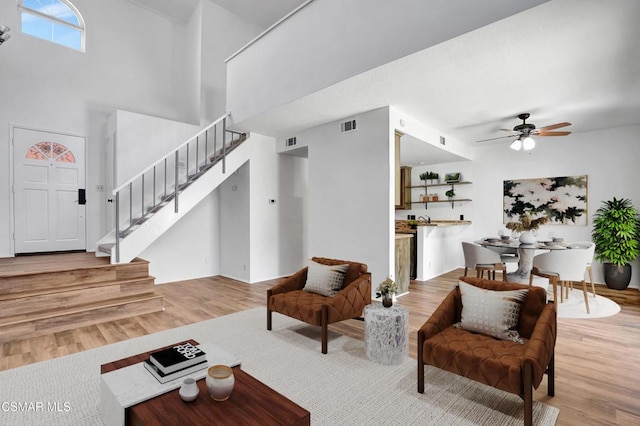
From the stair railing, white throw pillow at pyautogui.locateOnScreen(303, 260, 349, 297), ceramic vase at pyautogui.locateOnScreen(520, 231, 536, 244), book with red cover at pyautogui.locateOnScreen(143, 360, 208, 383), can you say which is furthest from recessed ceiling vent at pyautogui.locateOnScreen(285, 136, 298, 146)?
book with red cover at pyautogui.locateOnScreen(143, 360, 208, 383)

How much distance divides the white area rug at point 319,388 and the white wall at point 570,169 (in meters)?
5.44

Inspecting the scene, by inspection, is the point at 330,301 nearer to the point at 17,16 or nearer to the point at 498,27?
the point at 498,27

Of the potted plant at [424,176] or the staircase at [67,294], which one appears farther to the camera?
the potted plant at [424,176]

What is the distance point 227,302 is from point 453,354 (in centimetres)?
359

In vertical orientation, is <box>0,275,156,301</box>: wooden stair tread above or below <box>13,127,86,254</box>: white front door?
below

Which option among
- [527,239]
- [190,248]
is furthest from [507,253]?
[190,248]

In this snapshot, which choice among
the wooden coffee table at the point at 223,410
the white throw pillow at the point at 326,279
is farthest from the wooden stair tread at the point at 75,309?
the wooden coffee table at the point at 223,410

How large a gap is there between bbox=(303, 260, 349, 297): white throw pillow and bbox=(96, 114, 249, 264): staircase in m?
2.79

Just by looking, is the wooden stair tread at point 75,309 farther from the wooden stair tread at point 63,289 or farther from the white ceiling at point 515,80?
the white ceiling at point 515,80

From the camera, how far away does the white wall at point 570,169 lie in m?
5.74

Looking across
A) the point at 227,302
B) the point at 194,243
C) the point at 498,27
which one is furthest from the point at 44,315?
the point at 498,27

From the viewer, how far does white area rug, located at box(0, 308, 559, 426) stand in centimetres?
211

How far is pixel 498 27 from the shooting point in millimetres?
2768

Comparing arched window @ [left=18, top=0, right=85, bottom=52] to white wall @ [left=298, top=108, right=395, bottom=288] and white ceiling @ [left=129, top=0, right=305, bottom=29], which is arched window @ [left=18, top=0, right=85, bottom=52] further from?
white wall @ [left=298, top=108, right=395, bottom=288]
